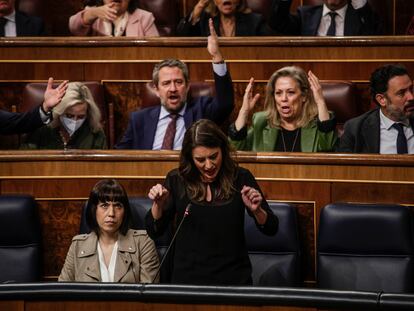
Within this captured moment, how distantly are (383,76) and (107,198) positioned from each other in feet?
1.81

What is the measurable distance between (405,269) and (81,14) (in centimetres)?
99

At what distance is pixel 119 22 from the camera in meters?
2.01

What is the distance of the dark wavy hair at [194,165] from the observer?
1.25m

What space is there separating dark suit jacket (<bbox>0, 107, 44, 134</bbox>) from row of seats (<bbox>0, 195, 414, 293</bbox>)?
11.2 inches

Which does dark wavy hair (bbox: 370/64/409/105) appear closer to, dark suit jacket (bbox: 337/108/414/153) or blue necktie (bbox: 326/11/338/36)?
dark suit jacket (bbox: 337/108/414/153)

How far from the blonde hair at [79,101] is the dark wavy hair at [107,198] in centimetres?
31

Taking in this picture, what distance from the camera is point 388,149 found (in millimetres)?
1581

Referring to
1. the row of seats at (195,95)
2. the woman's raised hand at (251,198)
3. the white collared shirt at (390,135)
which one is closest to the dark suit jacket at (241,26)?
the row of seats at (195,95)

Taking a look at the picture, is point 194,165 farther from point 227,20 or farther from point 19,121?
point 227,20

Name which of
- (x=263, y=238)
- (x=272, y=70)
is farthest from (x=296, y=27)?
(x=263, y=238)

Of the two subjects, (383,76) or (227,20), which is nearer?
(383,76)

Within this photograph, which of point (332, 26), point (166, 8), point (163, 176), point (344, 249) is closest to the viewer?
point (344, 249)

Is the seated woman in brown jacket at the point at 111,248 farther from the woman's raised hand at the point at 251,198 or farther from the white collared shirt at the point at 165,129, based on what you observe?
the white collared shirt at the point at 165,129

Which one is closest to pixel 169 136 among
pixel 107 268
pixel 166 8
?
pixel 107 268
